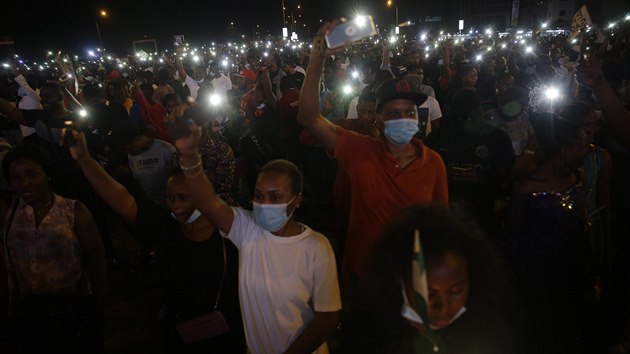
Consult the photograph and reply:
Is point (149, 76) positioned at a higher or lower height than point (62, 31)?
lower

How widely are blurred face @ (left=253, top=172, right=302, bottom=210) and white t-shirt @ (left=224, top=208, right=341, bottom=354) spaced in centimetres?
21

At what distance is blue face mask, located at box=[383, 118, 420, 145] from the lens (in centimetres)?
310

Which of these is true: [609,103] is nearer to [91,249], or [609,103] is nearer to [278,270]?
[278,270]

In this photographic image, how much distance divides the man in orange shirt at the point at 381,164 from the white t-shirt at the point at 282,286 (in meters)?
0.69

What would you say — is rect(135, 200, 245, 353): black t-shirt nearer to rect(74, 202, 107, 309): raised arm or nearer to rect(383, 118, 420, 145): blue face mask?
rect(74, 202, 107, 309): raised arm

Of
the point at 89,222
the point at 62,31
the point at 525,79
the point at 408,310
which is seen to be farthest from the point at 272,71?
the point at 62,31

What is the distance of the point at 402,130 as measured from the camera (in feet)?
10.2

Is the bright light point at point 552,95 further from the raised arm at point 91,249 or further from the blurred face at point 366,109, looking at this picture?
the raised arm at point 91,249

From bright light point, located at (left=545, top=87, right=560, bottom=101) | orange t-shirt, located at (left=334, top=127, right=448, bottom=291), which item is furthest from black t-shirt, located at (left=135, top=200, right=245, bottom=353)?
bright light point, located at (left=545, top=87, right=560, bottom=101)

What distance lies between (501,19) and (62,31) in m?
83.3

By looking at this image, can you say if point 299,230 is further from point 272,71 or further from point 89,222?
point 272,71

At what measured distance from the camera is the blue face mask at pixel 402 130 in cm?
310

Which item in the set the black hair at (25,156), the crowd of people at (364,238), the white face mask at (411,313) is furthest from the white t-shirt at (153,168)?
the white face mask at (411,313)

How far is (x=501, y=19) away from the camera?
89.8 meters
